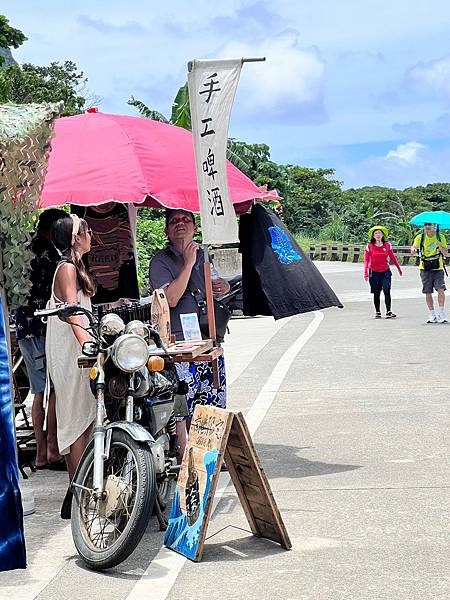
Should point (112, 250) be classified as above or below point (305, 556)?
above

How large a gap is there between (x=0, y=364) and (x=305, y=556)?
178cm

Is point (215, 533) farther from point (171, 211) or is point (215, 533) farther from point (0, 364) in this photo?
point (171, 211)

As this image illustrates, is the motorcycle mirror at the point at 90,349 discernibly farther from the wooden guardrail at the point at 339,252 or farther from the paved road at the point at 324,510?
the wooden guardrail at the point at 339,252

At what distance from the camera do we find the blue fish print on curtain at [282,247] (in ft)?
27.7

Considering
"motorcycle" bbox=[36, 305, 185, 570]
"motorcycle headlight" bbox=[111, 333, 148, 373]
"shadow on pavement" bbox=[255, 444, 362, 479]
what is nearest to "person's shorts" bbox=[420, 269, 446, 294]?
"shadow on pavement" bbox=[255, 444, 362, 479]

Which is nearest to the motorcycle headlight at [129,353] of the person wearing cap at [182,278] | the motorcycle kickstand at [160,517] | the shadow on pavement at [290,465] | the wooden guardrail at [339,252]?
the motorcycle kickstand at [160,517]

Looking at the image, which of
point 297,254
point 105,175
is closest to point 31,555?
point 105,175

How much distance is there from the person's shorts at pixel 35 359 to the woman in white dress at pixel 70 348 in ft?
3.46

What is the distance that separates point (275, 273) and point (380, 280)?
43.1 feet

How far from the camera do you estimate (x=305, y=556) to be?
595cm

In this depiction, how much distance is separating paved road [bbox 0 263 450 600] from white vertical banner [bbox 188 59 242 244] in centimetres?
171

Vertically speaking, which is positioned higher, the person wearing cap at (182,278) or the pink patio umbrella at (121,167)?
the pink patio umbrella at (121,167)

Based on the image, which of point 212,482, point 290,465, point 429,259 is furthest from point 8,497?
point 429,259

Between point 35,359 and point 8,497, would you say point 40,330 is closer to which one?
point 35,359
